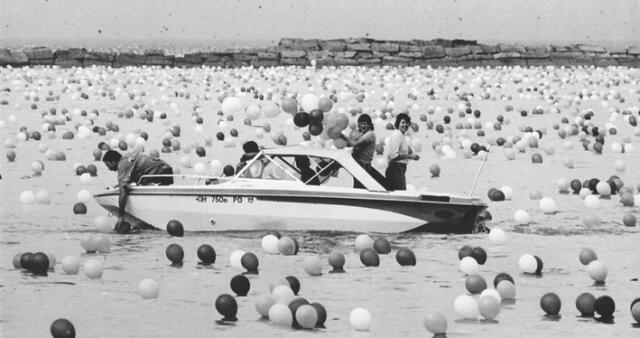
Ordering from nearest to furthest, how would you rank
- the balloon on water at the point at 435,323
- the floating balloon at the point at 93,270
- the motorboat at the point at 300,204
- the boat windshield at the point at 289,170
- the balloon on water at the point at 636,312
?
the balloon on water at the point at 435,323, the balloon on water at the point at 636,312, the floating balloon at the point at 93,270, the motorboat at the point at 300,204, the boat windshield at the point at 289,170

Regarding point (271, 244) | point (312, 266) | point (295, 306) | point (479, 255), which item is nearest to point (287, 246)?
point (271, 244)

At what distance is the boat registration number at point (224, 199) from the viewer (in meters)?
12.1

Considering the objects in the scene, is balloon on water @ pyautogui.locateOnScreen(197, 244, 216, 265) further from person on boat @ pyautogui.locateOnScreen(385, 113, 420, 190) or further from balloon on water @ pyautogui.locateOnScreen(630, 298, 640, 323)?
balloon on water @ pyautogui.locateOnScreen(630, 298, 640, 323)

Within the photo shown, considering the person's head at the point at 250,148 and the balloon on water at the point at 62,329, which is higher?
the person's head at the point at 250,148

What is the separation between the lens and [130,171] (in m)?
12.6

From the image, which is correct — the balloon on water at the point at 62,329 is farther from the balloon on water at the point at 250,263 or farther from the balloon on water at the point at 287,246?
the balloon on water at the point at 287,246

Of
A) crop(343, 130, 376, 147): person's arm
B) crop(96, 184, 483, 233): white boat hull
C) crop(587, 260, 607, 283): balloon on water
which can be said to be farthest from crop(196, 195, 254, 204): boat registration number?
crop(587, 260, 607, 283): balloon on water

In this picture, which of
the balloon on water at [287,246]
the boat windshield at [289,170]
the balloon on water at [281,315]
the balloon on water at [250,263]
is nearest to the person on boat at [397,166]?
the boat windshield at [289,170]

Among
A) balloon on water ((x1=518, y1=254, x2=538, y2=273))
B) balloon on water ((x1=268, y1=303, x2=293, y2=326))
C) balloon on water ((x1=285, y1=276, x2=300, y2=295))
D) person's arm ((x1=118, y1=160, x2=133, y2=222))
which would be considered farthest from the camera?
person's arm ((x1=118, y1=160, x2=133, y2=222))

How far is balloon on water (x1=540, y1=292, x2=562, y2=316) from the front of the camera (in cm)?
898

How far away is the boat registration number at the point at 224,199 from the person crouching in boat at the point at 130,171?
81 centimetres

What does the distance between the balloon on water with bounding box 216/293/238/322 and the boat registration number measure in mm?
3383

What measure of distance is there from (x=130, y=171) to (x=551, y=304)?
521 cm

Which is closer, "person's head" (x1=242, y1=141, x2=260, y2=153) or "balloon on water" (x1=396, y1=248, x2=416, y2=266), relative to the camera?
"balloon on water" (x1=396, y1=248, x2=416, y2=266)
